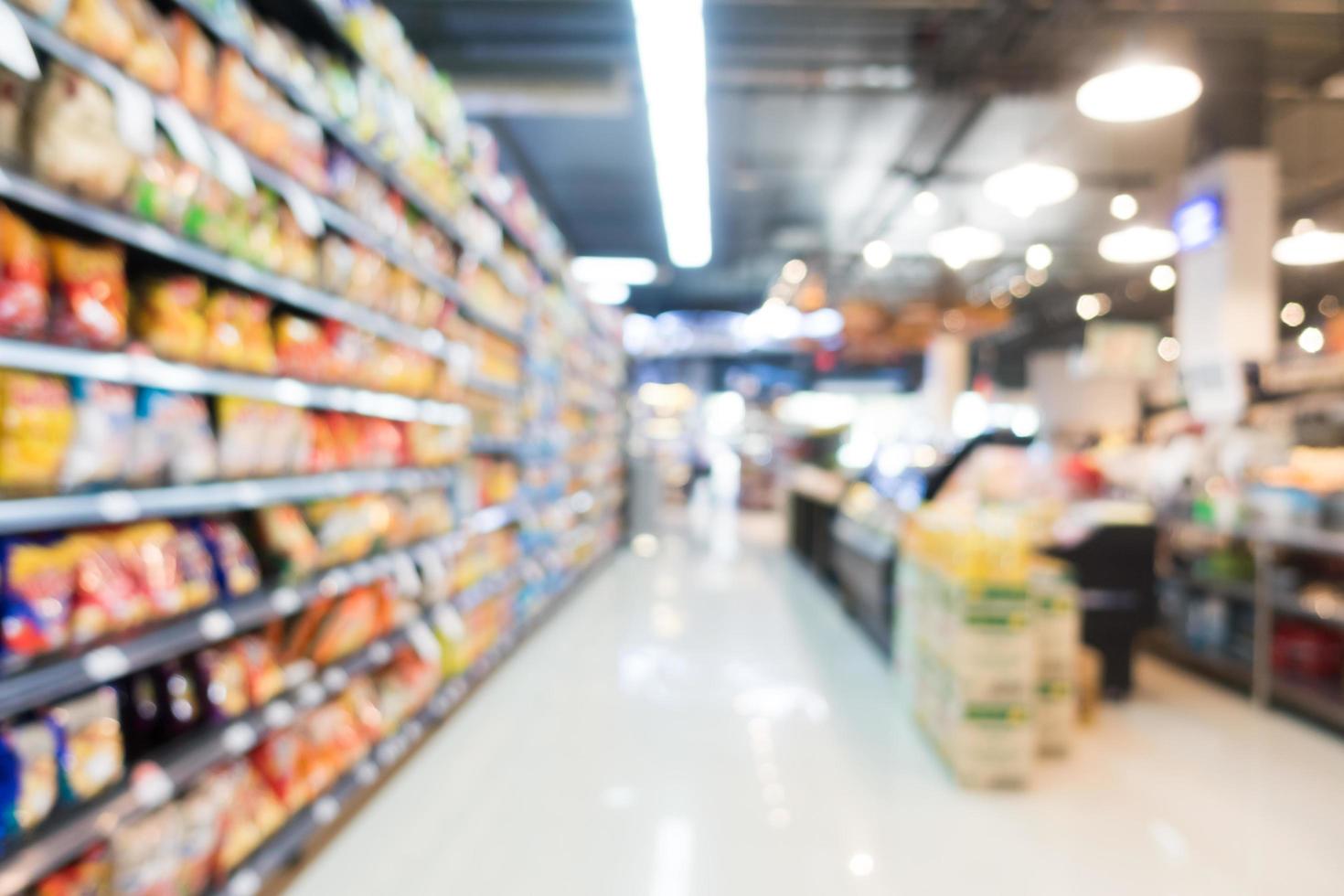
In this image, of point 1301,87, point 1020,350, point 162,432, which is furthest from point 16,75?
point 1020,350

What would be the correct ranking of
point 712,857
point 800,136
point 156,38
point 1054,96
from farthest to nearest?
point 800,136, point 1054,96, point 712,857, point 156,38

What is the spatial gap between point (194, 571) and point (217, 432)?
1.42 ft

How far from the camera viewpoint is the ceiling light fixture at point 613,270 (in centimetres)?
1339

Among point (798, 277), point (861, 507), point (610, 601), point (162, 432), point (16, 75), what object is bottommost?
point (610, 601)

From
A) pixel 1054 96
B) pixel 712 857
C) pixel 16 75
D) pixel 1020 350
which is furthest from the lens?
pixel 1020 350

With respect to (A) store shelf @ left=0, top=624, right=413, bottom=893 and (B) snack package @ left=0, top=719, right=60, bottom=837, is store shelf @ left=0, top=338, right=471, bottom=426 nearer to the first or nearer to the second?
(B) snack package @ left=0, top=719, right=60, bottom=837

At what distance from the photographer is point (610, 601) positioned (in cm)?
757

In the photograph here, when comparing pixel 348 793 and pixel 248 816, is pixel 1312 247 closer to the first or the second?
pixel 348 793

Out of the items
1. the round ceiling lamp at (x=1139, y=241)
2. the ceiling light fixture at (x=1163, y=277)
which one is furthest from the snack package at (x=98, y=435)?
the ceiling light fixture at (x=1163, y=277)

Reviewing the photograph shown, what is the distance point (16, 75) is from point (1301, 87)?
8.12m

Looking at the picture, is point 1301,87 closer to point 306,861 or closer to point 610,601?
point 610,601

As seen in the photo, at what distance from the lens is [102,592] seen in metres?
1.90

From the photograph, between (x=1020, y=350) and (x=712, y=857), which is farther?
(x=1020, y=350)

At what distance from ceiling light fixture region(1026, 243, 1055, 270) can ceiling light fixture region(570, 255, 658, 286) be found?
614 cm
